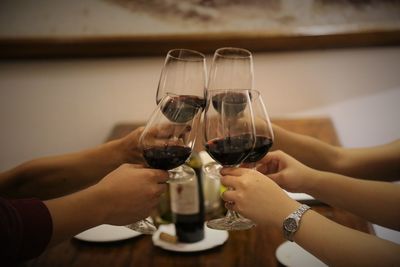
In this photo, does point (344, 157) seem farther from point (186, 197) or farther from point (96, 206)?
point (96, 206)

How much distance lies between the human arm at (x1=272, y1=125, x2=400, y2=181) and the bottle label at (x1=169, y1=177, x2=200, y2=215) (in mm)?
337

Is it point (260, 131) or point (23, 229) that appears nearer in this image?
point (23, 229)

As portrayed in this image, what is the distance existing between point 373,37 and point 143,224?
148 centimetres

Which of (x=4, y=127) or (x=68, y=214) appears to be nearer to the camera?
(x=68, y=214)

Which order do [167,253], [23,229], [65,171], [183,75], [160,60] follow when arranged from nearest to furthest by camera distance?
1. [23,229]
2. [167,253]
3. [183,75]
4. [65,171]
5. [160,60]

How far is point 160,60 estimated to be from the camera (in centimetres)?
195

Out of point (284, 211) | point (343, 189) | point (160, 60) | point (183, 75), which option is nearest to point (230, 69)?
point (183, 75)

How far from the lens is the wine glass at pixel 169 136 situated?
0.82 meters

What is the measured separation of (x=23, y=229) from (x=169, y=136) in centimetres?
32

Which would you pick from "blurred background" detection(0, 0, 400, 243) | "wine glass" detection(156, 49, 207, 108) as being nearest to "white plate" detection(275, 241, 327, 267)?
"wine glass" detection(156, 49, 207, 108)

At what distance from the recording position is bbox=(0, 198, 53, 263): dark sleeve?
26.5 inches

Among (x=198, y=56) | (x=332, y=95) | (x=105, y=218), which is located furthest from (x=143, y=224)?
(x=332, y=95)

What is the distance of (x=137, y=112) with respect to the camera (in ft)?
6.60

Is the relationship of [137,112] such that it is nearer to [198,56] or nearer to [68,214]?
[198,56]
